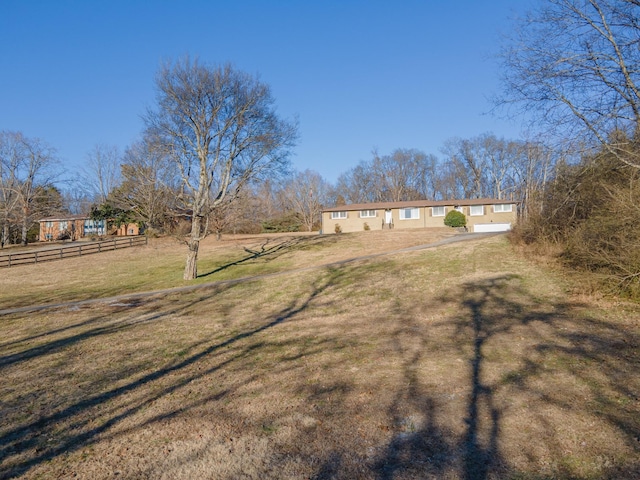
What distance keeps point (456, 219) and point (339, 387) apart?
37.9 metres

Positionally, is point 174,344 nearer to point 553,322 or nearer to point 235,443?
point 235,443

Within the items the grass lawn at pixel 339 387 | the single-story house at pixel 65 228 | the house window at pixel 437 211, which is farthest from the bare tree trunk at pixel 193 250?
the single-story house at pixel 65 228

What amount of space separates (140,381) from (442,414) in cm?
475

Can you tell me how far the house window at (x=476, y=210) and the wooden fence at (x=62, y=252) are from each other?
3282cm

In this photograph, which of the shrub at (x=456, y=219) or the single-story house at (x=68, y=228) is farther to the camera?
the single-story house at (x=68, y=228)

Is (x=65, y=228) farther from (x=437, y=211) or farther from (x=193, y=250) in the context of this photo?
(x=437, y=211)

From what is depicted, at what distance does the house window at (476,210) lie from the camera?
43.7 meters

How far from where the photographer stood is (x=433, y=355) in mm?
7375

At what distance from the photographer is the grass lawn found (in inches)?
162

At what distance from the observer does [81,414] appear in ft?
18.2

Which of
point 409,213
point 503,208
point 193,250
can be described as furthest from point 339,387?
point 503,208

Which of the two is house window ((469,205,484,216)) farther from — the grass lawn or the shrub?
the grass lawn

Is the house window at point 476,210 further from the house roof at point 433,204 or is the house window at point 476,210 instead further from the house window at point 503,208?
the house window at point 503,208

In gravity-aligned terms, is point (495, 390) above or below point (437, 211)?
below
